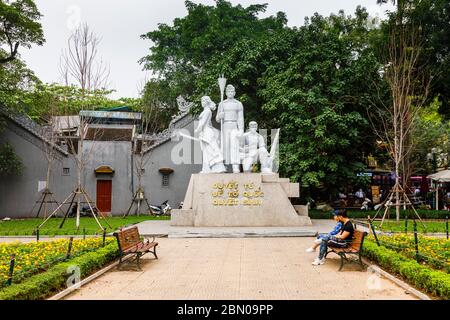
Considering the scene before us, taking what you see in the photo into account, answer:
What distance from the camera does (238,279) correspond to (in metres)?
8.49

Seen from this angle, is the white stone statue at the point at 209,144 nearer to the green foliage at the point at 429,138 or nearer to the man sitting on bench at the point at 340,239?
the man sitting on bench at the point at 340,239

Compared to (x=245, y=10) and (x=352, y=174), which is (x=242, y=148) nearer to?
(x=352, y=174)

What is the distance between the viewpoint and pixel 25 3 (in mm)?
23906

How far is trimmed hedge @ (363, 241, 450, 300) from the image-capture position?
698 centimetres

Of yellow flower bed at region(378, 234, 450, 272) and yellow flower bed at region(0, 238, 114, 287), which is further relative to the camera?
yellow flower bed at region(378, 234, 450, 272)

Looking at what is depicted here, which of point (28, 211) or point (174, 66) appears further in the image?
point (174, 66)

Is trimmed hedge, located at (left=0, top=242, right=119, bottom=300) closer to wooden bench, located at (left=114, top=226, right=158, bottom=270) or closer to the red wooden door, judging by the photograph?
wooden bench, located at (left=114, top=226, right=158, bottom=270)

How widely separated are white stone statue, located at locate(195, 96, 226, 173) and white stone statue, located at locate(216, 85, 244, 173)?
0.43m

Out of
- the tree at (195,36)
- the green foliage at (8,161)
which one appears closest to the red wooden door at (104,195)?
the green foliage at (8,161)

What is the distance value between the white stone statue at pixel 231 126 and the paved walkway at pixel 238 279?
6956 millimetres

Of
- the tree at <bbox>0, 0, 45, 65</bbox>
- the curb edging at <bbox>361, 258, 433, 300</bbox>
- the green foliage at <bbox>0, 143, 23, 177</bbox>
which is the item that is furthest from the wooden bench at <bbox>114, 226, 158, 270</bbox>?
the green foliage at <bbox>0, 143, 23, 177</bbox>

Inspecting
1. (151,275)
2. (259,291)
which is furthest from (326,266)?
(151,275)

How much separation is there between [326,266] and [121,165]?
21.9m

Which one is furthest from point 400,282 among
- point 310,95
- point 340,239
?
point 310,95
